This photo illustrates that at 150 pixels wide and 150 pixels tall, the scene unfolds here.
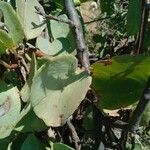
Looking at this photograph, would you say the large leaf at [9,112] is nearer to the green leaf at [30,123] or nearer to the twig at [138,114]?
the green leaf at [30,123]

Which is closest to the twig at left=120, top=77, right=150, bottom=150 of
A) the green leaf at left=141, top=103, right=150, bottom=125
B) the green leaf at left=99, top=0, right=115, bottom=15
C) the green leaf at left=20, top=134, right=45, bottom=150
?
the green leaf at left=141, top=103, right=150, bottom=125

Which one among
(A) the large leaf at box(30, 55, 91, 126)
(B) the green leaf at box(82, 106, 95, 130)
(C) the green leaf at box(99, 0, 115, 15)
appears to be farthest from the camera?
(C) the green leaf at box(99, 0, 115, 15)

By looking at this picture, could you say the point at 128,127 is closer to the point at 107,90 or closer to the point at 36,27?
the point at 107,90

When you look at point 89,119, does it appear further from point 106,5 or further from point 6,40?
point 106,5

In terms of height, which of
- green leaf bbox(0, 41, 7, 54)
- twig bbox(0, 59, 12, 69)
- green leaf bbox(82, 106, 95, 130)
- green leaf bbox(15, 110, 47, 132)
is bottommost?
green leaf bbox(82, 106, 95, 130)

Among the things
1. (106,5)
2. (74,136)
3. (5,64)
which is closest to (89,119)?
(74,136)

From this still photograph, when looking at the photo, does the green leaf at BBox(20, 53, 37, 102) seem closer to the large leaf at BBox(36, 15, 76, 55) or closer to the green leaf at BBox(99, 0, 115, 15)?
the large leaf at BBox(36, 15, 76, 55)

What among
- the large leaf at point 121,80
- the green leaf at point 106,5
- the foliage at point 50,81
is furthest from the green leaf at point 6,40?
the green leaf at point 106,5
